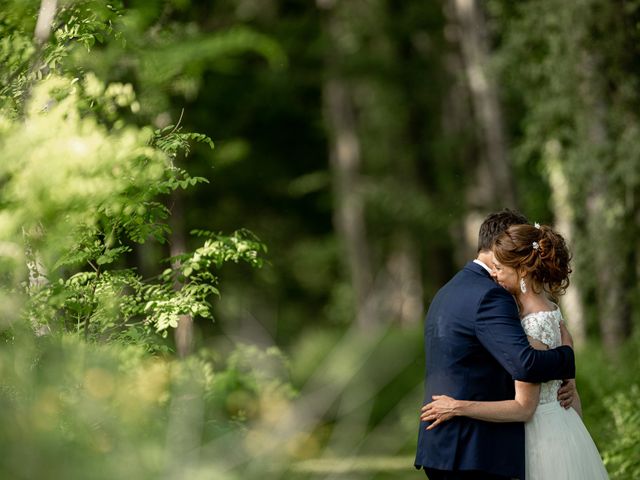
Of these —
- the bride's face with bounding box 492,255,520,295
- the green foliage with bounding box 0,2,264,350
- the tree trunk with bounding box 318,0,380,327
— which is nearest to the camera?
the green foliage with bounding box 0,2,264,350

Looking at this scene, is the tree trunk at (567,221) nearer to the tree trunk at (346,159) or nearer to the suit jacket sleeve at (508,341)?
the tree trunk at (346,159)

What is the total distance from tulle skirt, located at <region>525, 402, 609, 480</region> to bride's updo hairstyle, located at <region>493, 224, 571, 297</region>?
2.13 ft

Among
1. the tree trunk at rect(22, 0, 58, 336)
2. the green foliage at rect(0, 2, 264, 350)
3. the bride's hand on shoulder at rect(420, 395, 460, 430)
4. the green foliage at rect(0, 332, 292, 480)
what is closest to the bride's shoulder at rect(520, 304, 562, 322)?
the bride's hand on shoulder at rect(420, 395, 460, 430)

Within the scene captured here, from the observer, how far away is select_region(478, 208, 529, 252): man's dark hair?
174 inches

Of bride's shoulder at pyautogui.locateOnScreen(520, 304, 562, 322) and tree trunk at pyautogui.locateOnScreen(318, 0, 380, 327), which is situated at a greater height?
tree trunk at pyautogui.locateOnScreen(318, 0, 380, 327)

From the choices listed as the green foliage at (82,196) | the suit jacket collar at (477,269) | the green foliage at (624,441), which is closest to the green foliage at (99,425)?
the green foliage at (82,196)

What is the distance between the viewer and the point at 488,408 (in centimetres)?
425

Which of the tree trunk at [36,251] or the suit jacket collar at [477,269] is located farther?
the suit jacket collar at [477,269]

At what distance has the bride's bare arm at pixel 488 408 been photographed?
13.9ft

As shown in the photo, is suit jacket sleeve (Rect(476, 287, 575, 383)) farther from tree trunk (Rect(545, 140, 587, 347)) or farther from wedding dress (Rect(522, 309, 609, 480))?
tree trunk (Rect(545, 140, 587, 347))

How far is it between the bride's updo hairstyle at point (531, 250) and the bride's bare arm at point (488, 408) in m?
0.49

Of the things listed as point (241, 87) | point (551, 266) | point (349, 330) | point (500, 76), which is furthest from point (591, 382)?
point (241, 87)

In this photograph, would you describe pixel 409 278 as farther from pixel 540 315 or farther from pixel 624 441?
pixel 540 315

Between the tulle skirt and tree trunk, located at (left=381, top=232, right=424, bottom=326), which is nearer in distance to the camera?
Answer: the tulle skirt
